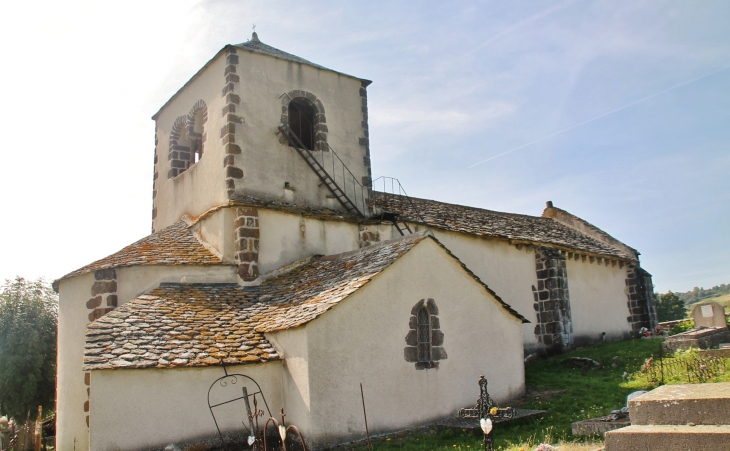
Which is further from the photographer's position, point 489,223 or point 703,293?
point 703,293

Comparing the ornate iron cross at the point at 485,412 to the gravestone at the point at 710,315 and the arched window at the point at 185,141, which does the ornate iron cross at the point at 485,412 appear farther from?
the gravestone at the point at 710,315

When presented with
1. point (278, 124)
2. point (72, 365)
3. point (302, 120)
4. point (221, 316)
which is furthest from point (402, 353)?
point (302, 120)

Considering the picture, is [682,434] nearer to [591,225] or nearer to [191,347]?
[191,347]

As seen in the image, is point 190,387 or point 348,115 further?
point 348,115

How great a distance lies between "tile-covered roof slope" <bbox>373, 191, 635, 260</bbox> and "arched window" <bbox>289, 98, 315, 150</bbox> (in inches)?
112

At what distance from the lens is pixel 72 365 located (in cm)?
1302

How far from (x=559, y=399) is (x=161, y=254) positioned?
9539 millimetres

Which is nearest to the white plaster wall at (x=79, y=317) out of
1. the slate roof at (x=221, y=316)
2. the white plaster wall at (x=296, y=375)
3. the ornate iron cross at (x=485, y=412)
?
the slate roof at (x=221, y=316)

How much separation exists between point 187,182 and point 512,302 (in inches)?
424

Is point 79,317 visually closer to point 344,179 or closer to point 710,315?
point 344,179

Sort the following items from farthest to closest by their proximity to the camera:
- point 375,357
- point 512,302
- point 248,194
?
1. point 512,302
2. point 248,194
3. point 375,357

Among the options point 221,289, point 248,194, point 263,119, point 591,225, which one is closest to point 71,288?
point 221,289

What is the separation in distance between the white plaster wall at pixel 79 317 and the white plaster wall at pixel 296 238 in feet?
3.65

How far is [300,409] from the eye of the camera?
419 inches
